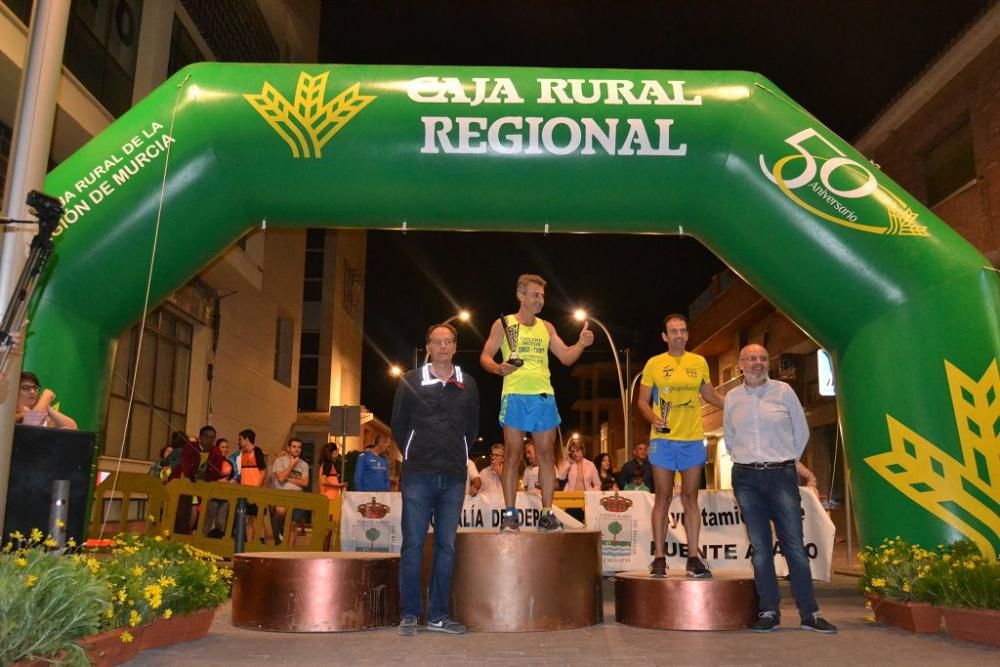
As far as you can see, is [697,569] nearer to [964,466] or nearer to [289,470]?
[964,466]

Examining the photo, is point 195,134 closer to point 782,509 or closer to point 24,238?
point 24,238

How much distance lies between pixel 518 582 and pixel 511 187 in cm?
363

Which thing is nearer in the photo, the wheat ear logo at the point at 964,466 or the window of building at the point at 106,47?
the wheat ear logo at the point at 964,466

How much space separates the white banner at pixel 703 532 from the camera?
10.0 metres

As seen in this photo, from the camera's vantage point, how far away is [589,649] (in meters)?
5.58

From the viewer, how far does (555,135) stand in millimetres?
8102

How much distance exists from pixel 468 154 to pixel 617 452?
5678 centimetres

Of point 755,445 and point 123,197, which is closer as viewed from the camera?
point 755,445

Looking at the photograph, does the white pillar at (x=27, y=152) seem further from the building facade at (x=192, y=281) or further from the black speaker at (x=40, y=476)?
the building facade at (x=192, y=281)

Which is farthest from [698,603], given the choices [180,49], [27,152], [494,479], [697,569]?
[180,49]

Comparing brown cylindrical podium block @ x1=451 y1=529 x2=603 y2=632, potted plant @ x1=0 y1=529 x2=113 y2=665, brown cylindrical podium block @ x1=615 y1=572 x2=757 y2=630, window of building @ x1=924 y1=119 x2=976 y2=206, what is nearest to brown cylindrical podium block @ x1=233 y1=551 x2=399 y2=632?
brown cylindrical podium block @ x1=451 y1=529 x2=603 y2=632

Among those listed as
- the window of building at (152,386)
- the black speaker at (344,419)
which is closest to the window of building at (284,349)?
the window of building at (152,386)

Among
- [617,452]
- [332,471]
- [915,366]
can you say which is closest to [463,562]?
[915,366]

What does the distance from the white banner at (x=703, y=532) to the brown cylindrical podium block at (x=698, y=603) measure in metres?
3.51
